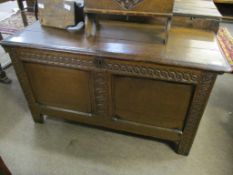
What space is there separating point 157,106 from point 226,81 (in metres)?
1.32

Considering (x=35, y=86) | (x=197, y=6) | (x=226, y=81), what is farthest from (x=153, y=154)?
(x=226, y=81)

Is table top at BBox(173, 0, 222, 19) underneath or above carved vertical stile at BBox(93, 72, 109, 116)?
above

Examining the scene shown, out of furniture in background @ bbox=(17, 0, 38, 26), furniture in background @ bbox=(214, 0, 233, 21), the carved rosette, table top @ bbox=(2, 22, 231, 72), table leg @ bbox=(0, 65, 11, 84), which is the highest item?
the carved rosette

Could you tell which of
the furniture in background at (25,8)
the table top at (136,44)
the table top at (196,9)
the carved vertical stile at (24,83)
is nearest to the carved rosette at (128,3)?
the table top at (136,44)

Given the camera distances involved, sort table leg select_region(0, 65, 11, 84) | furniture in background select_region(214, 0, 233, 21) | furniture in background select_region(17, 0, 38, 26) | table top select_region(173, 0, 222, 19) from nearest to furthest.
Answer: table top select_region(173, 0, 222, 19) → table leg select_region(0, 65, 11, 84) → furniture in background select_region(17, 0, 38, 26) → furniture in background select_region(214, 0, 233, 21)

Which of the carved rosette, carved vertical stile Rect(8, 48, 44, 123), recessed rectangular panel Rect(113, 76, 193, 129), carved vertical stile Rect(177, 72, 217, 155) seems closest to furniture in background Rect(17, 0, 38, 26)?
carved vertical stile Rect(8, 48, 44, 123)

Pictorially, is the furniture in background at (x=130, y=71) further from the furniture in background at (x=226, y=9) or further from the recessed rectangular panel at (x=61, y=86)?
the furniture in background at (x=226, y=9)

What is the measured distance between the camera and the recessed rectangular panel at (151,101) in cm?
111

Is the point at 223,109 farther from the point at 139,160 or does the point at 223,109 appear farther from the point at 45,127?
the point at 45,127

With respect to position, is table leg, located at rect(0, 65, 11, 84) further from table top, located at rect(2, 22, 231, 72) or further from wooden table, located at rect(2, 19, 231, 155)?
table top, located at rect(2, 22, 231, 72)

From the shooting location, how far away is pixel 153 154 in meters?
1.40

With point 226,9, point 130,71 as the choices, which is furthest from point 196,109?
point 226,9

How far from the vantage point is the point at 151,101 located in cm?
119

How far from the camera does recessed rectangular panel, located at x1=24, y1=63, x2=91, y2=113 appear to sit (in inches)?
47.8
